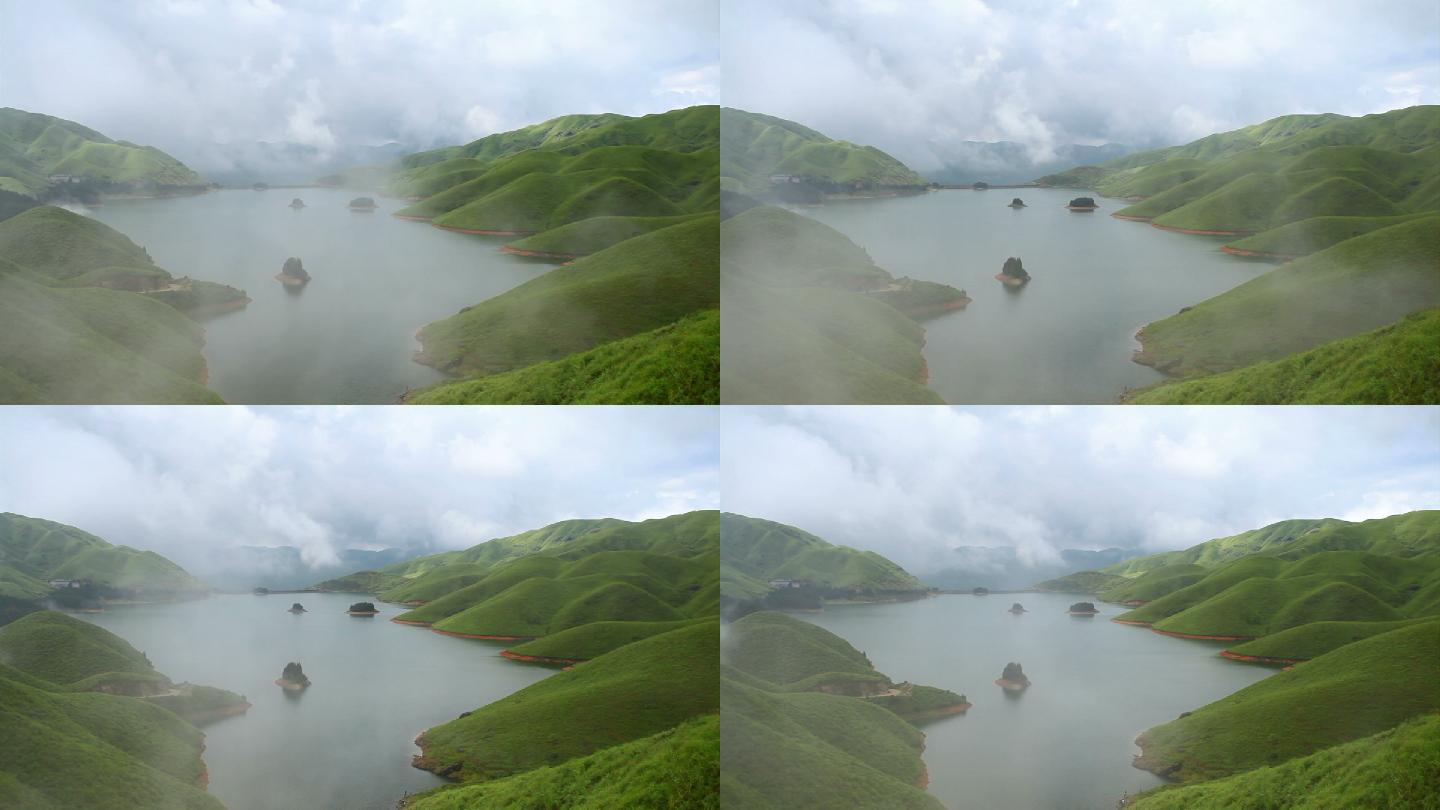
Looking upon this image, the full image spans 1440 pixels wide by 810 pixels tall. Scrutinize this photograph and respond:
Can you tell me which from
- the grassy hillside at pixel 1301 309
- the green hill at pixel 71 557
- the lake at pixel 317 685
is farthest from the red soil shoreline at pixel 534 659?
the grassy hillside at pixel 1301 309

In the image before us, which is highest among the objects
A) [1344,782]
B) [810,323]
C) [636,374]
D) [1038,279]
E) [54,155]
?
[54,155]

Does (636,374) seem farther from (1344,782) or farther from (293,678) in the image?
(1344,782)

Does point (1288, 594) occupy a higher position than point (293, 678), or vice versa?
point (1288, 594)

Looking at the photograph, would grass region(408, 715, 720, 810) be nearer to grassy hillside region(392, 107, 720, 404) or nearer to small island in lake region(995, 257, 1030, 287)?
grassy hillside region(392, 107, 720, 404)

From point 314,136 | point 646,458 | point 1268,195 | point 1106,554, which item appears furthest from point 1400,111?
point 314,136

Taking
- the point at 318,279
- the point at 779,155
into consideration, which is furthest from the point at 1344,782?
the point at 318,279

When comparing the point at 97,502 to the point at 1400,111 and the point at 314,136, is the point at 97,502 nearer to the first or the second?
the point at 314,136

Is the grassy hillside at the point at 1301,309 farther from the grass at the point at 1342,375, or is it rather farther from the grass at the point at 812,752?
the grass at the point at 812,752

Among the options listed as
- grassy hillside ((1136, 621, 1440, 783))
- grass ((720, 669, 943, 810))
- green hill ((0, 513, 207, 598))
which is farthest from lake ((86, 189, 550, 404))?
grassy hillside ((1136, 621, 1440, 783))
